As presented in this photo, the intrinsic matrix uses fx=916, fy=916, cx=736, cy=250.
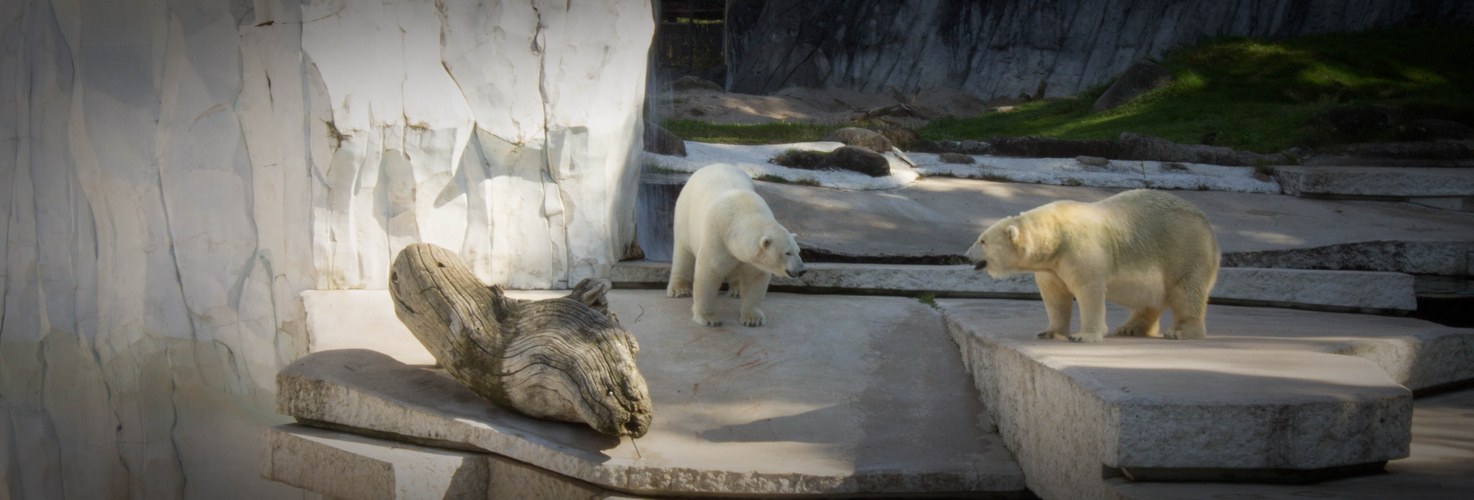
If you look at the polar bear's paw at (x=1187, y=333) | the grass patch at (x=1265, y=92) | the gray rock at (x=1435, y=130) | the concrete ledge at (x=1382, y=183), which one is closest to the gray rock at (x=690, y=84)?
the grass patch at (x=1265, y=92)

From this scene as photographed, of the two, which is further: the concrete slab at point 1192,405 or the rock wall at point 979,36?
the rock wall at point 979,36

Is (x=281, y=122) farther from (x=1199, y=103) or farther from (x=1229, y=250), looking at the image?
(x=1199, y=103)

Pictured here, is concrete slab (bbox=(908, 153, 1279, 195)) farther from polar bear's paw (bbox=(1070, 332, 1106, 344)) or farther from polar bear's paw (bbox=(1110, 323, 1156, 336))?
polar bear's paw (bbox=(1070, 332, 1106, 344))

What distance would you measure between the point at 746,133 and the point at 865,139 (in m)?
2.50

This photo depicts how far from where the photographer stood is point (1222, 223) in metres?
7.43

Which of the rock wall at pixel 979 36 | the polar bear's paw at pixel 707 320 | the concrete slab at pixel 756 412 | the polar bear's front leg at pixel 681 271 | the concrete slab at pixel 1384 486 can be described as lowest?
the concrete slab at pixel 756 412

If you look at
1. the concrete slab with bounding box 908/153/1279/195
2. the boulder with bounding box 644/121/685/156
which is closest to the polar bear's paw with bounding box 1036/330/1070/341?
the concrete slab with bounding box 908/153/1279/195

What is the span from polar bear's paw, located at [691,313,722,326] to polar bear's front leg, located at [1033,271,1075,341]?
171 cm

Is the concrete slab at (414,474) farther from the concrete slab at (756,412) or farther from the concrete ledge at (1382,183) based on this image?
the concrete ledge at (1382,183)

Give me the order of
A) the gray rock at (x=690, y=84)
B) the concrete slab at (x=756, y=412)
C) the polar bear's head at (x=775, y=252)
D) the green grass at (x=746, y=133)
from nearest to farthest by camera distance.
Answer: the concrete slab at (x=756, y=412) → the polar bear's head at (x=775, y=252) → the green grass at (x=746, y=133) → the gray rock at (x=690, y=84)

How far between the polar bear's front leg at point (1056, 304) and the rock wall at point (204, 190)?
3.23m

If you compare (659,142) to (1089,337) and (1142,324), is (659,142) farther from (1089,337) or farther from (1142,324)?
(1089,337)

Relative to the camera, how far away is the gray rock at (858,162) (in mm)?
8875

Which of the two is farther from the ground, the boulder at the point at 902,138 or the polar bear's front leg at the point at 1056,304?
the boulder at the point at 902,138
